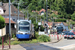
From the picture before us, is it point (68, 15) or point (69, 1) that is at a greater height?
point (69, 1)

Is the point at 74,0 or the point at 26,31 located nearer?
the point at 26,31

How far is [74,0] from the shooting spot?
6201 inches

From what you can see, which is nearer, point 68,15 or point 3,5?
point 3,5

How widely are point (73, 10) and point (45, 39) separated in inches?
5533

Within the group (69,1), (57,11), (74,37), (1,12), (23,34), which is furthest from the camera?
(69,1)

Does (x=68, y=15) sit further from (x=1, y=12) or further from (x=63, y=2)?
(x=1, y=12)

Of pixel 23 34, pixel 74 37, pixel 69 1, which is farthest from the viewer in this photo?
pixel 69 1

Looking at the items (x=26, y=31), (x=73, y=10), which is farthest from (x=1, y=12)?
(x=73, y=10)

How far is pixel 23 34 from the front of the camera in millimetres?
29359

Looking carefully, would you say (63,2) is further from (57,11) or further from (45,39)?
(45,39)

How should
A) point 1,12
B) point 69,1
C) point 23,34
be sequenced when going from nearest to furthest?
point 23,34 → point 1,12 → point 69,1

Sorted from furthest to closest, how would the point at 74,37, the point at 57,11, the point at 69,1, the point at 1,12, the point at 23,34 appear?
the point at 69,1, the point at 57,11, the point at 1,12, the point at 74,37, the point at 23,34

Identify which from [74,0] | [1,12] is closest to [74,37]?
[1,12]

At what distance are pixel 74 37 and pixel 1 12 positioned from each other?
37589 millimetres
